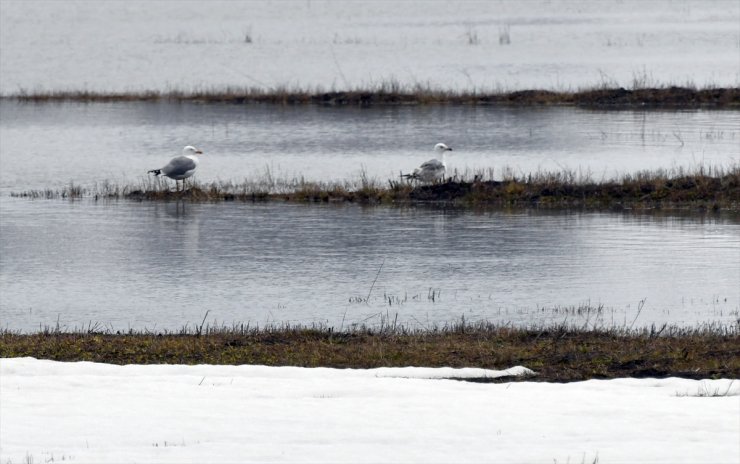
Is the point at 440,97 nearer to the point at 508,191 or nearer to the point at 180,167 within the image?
the point at 180,167

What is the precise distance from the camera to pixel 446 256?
18594 mm

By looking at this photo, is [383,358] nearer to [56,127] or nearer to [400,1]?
[56,127]

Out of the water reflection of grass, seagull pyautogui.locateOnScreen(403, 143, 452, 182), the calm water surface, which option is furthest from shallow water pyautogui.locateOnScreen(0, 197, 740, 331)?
seagull pyautogui.locateOnScreen(403, 143, 452, 182)

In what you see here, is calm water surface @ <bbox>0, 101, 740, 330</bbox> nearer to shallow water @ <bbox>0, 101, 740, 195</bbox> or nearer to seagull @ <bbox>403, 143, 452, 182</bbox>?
shallow water @ <bbox>0, 101, 740, 195</bbox>

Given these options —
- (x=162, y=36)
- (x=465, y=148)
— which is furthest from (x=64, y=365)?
(x=162, y=36)

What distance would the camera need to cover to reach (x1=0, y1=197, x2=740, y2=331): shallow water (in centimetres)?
1459

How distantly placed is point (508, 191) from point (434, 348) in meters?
12.9

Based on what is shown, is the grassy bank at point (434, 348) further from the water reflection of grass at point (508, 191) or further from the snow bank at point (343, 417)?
the water reflection of grass at point (508, 191)

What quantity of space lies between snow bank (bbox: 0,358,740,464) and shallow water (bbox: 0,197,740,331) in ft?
12.4

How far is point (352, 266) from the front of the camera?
58.2 feet

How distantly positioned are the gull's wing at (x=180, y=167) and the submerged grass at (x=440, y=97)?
19.6 meters

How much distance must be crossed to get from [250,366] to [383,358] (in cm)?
128

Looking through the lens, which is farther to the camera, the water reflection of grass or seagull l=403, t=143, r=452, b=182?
seagull l=403, t=143, r=452, b=182

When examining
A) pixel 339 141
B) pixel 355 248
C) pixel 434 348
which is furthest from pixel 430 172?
pixel 434 348
